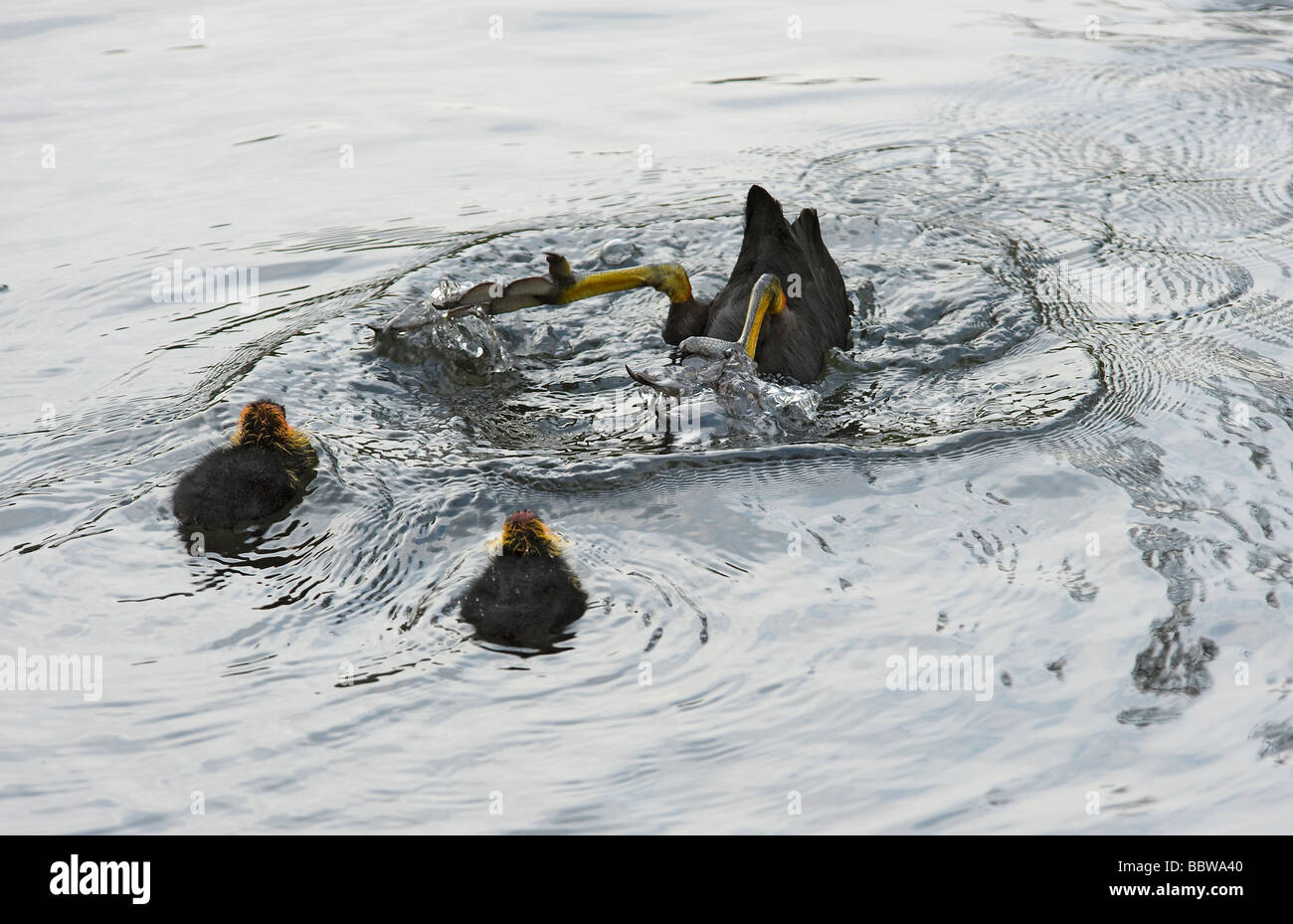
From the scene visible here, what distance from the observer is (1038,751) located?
3381mm

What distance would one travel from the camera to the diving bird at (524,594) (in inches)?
151

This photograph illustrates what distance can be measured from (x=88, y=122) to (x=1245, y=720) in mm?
8515

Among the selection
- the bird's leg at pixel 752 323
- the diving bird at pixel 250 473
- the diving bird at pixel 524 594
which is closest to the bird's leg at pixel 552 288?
the bird's leg at pixel 752 323

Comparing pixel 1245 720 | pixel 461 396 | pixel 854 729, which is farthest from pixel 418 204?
pixel 1245 720

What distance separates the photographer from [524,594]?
3.88 m

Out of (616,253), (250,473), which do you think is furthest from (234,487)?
(616,253)

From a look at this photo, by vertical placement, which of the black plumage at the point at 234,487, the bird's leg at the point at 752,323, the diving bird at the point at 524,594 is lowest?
the diving bird at the point at 524,594

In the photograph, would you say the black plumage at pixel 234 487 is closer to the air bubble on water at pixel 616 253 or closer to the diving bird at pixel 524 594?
the diving bird at pixel 524 594

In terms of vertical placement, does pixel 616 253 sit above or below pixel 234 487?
above

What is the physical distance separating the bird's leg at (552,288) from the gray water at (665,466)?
352 mm

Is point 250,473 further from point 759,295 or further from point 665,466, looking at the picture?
point 759,295

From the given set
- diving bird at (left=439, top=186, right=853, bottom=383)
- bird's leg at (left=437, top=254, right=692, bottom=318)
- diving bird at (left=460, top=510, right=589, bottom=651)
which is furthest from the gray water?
bird's leg at (left=437, top=254, right=692, bottom=318)

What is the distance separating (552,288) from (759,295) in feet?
3.01
